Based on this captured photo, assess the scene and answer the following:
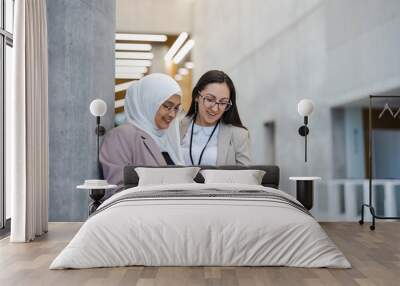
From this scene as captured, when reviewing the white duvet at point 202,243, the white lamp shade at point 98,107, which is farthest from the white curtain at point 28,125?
the white duvet at point 202,243

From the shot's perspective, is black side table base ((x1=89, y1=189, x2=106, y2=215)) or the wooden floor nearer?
the wooden floor

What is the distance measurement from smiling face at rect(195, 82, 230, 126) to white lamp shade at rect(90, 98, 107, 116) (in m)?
1.02

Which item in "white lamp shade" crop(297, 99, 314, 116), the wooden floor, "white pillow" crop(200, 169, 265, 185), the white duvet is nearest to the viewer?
the wooden floor

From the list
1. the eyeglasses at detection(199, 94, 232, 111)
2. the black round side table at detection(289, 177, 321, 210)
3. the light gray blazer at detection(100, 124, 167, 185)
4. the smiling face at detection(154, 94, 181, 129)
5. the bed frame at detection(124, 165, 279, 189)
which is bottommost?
the black round side table at detection(289, 177, 321, 210)

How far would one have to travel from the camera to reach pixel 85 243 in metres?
3.77

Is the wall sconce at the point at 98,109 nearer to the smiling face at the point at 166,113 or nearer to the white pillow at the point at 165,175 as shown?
the smiling face at the point at 166,113

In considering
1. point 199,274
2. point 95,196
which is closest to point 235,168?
point 95,196

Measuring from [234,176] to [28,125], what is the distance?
81.0 inches

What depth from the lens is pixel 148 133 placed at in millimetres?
6043

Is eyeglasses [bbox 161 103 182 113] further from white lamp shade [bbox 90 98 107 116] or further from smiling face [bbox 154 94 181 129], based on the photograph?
white lamp shade [bbox 90 98 107 116]

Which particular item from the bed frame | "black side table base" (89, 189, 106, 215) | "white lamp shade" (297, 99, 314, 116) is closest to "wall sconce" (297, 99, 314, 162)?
"white lamp shade" (297, 99, 314, 116)

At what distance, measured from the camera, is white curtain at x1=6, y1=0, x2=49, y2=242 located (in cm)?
495

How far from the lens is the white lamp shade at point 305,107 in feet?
19.4

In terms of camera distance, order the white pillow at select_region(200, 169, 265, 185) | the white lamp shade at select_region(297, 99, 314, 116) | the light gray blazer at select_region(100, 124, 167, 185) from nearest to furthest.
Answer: the white pillow at select_region(200, 169, 265, 185), the white lamp shade at select_region(297, 99, 314, 116), the light gray blazer at select_region(100, 124, 167, 185)
